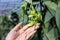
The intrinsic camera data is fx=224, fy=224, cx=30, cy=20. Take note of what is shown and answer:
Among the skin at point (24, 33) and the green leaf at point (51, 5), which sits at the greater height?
the green leaf at point (51, 5)

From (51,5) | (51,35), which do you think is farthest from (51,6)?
(51,35)

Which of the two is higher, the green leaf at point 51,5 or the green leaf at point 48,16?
the green leaf at point 51,5

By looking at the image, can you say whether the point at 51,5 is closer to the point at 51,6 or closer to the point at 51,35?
the point at 51,6

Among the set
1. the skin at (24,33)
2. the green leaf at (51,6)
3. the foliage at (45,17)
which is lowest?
the skin at (24,33)

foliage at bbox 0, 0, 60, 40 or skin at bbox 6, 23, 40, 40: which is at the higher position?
foliage at bbox 0, 0, 60, 40

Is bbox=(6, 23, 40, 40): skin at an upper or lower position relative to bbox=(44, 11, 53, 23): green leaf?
lower

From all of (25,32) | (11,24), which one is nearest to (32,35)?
(25,32)

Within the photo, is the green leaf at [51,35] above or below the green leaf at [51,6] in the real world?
below

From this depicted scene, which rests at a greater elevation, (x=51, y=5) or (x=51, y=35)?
(x=51, y=5)

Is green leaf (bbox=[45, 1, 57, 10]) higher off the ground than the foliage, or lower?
higher

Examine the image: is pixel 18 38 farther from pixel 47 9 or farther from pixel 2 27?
pixel 2 27

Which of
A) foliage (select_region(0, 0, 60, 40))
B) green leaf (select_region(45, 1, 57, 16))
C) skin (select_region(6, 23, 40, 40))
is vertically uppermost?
green leaf (select_region(45, 1, 57, 16))

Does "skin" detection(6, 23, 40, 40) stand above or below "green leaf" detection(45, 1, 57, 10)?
below
